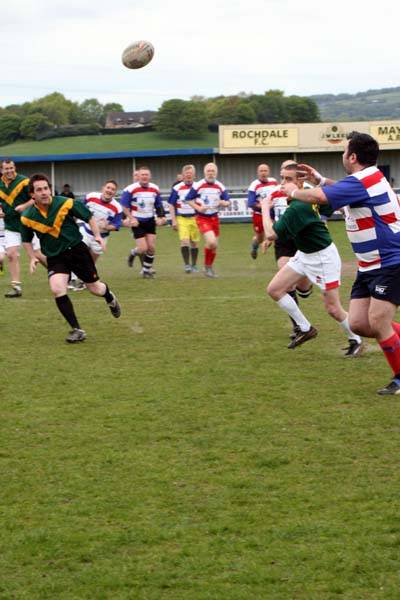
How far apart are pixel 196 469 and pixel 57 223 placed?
5.46m

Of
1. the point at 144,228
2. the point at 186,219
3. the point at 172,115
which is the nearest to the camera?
the point at 144,228

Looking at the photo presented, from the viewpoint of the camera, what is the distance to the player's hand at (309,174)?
8.45m

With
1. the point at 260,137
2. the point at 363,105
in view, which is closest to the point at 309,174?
the point at 260,137

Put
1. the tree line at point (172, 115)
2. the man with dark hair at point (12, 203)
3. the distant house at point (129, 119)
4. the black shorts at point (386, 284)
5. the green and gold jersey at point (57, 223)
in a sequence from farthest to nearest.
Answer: the distant house at point (129, 119) < the tree line at point (172, 115) < the man with dark hair at point (12, 203) < the green and gold jersey at point (57, 223) < the black shorts at point (386, 284)

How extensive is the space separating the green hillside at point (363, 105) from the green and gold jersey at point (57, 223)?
377 ft

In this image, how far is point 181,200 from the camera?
63.6 ft

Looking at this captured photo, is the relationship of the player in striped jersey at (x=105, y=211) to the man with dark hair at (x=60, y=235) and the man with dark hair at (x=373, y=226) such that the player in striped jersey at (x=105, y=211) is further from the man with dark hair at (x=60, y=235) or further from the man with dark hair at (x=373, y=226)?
the man with dark hair at (x=373, y=226)

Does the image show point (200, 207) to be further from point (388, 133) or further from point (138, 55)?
point (388, 133)

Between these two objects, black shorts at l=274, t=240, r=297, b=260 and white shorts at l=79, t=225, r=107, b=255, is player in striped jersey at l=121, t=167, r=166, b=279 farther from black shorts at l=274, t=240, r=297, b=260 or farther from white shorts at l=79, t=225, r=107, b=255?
black shorts at l=274, t=240, r=297, b=260

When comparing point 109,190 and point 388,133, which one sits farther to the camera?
point 388,133

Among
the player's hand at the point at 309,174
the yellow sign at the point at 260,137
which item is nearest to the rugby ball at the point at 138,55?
the player's hand at the point at 309,174

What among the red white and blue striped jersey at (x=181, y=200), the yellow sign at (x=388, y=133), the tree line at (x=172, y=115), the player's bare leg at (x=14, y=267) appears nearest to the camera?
the player's bare leg at (x=14, y=267)

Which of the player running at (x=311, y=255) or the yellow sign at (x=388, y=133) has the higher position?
the yellow sign at (x=388, y=133)

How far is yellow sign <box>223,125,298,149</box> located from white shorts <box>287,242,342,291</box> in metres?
34.7
